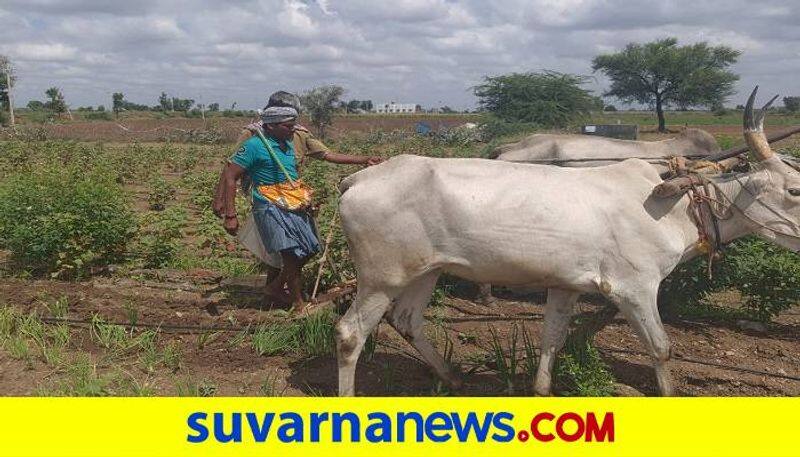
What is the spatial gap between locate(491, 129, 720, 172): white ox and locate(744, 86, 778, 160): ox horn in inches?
129

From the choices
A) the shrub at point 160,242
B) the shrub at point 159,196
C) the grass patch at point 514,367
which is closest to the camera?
the grass patch at point 514,367

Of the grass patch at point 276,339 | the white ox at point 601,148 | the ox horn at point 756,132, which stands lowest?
the grass patch at point 276,339

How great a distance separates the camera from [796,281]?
18.8 feet

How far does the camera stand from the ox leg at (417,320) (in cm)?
454

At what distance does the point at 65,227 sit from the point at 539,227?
5.28m

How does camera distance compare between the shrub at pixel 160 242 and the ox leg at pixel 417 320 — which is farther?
the shrub at pixel 160 242

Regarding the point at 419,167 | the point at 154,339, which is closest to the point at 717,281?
the point at 419,167

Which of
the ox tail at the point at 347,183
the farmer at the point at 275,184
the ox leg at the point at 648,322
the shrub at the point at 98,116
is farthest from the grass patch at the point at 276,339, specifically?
the shrub at the point at 98,116

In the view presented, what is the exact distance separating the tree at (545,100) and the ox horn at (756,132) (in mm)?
22352

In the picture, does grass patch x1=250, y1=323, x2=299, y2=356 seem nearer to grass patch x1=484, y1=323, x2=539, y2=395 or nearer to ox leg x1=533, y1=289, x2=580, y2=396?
grass patch x1=484, y1=323, x2=539, y2=395

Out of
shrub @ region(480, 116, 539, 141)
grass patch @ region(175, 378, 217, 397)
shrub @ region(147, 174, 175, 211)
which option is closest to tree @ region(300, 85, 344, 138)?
shrub @ region(480, 116, 539, 141)

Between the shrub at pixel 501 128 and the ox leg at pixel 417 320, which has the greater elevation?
the shrub at pixel 501 128

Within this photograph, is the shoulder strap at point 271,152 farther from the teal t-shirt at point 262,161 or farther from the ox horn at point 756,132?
the ox horn at point 756,132

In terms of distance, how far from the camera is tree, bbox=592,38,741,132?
38.5m
